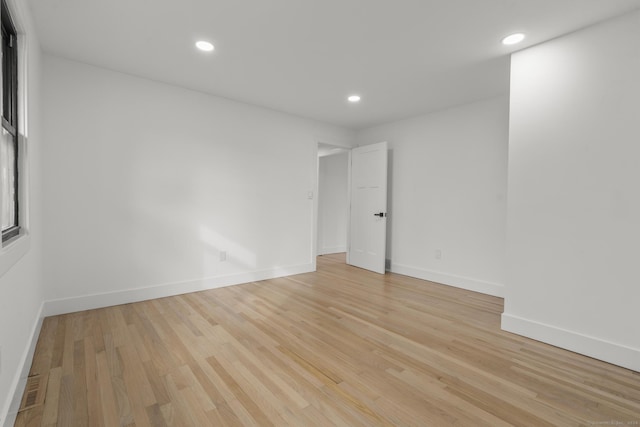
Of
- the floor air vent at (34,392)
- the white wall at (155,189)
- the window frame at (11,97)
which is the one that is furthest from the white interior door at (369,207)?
the window frame at (11,97)

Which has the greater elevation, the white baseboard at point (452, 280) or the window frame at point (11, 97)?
the window frame at point (11, 97)

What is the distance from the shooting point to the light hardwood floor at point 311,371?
5.24ft

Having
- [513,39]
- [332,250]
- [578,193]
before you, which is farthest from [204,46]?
[332,250]

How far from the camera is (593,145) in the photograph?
7.43ft

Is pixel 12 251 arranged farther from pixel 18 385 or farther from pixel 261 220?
pixel 261 220

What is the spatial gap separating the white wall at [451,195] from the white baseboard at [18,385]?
4.40 metres

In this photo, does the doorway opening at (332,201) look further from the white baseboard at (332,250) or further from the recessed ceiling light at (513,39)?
the recessed ceiling light at (513,39)

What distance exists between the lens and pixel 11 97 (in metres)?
1.96

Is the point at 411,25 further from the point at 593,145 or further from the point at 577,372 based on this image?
the point at 577,372

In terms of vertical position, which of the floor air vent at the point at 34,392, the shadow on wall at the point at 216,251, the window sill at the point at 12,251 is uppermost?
the window sill at the point at 12,251

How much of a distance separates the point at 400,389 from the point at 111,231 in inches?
124

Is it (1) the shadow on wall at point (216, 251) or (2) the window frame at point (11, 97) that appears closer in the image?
(2) the window frame at point (11, 97)

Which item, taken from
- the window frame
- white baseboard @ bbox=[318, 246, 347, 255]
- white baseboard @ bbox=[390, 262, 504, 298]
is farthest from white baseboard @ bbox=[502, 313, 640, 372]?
white baseboard @ bbox=[318, 246, 347, 255]

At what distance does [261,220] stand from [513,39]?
11.4ft
